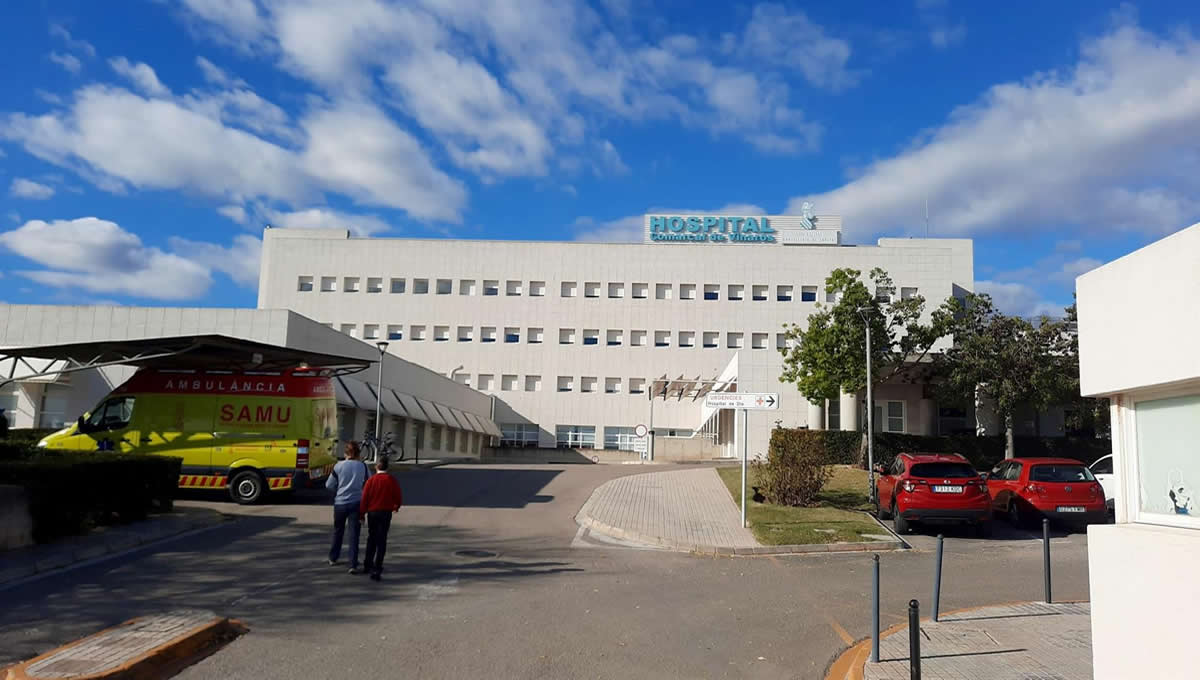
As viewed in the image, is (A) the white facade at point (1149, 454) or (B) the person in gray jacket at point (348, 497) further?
(B) the person in gray jacket at point (348, 497)

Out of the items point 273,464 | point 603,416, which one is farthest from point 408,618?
point 603,416

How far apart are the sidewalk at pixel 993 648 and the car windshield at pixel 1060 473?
875 centimetres

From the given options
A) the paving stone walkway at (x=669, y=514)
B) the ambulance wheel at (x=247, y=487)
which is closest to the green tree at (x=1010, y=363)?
the paving stone walkway at (x=669, y=514)

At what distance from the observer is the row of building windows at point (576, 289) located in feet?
204

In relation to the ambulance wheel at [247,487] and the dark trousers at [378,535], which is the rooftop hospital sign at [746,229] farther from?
the dark trousers at [378,535]

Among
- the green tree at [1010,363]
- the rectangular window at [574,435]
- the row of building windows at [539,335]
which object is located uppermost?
the row of building windows at [539,335]

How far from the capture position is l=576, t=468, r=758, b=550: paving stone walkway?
1509 centimetres

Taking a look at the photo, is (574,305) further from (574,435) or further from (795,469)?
(795,469)

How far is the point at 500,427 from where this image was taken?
62844 mm

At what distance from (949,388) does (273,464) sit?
86.5ft

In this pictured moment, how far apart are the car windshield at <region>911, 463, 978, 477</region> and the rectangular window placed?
4586cm

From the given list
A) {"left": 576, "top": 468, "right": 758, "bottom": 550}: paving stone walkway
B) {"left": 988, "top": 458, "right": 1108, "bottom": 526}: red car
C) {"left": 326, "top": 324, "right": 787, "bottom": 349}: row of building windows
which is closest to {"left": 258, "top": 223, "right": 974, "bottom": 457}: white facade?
{"left": 326, "top": 324, "right": 787, "bottom": 349}: row of building windows

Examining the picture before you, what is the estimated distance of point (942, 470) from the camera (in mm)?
16672

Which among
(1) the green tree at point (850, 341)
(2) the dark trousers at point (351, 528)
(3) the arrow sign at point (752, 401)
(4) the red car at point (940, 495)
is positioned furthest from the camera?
(1) the green tree at point (850, 341)
